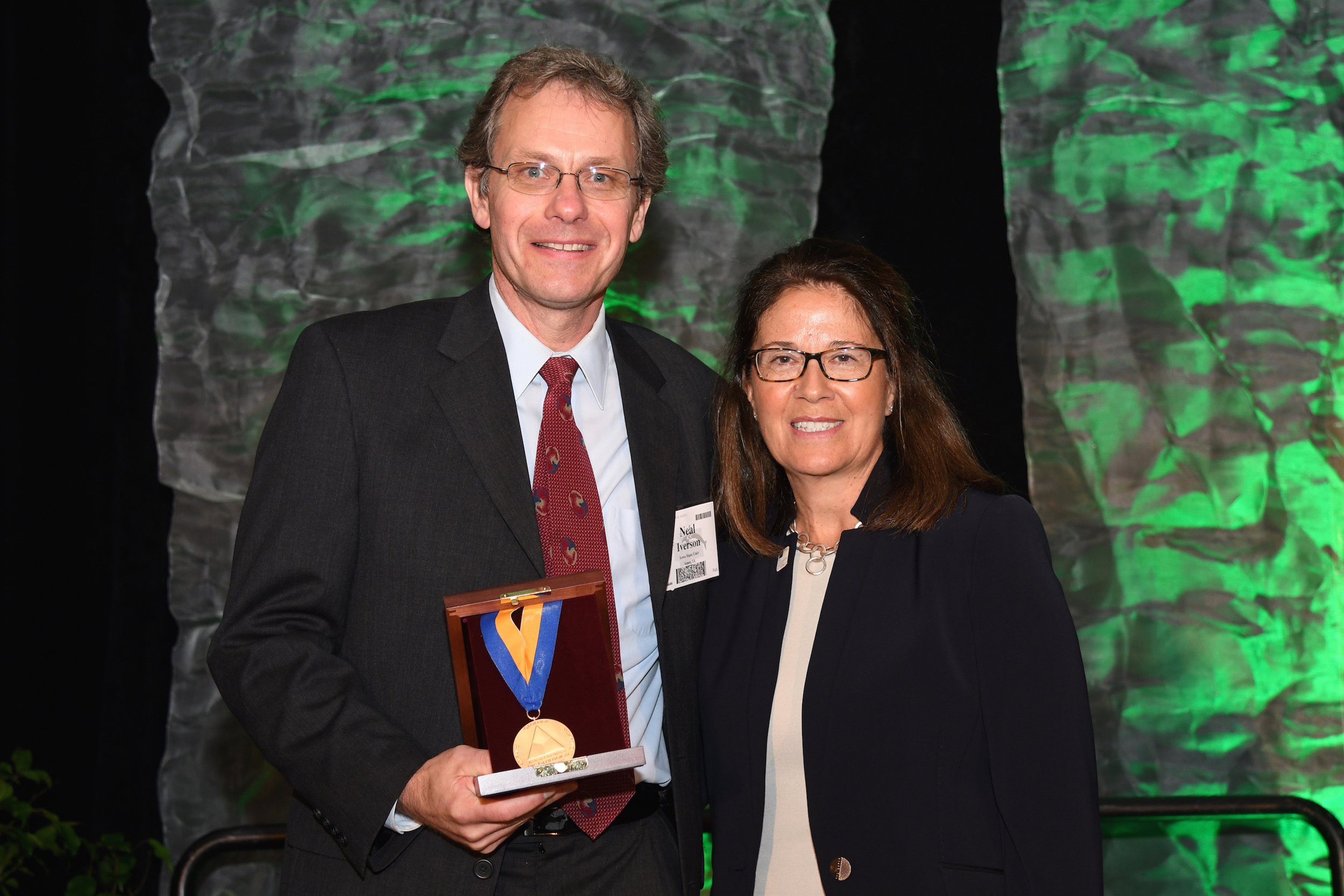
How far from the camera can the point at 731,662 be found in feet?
6.70

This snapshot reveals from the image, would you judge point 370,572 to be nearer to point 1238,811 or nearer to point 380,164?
point 1238,811

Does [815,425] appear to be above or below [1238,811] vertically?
above

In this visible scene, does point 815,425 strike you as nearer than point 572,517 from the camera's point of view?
No

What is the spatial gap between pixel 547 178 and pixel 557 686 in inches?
36.6

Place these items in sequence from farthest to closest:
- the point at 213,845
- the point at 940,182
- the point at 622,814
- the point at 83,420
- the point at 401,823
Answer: the point at 940,182
the point at 83,420
the point at 213,845
the point at 622,814
the point at 401,823

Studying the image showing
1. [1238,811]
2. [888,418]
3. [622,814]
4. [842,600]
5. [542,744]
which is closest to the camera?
[542,744]

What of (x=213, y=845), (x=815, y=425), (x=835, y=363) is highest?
(x=835, y=363)

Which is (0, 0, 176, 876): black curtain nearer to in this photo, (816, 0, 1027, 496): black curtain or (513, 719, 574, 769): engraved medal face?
(816, 0, 1027, 496): black curtain

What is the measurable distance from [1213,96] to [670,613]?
Answer: 10.5 ft

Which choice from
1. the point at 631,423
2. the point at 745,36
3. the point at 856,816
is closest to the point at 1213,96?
the point at 745,36

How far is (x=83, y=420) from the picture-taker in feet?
12.2

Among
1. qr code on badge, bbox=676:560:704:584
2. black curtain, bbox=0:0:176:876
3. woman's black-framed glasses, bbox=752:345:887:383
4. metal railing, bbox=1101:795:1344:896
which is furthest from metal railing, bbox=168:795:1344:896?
woman's black-framed glasses, bbox=752:345:887:383

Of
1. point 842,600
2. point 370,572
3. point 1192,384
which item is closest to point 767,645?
point 842,600

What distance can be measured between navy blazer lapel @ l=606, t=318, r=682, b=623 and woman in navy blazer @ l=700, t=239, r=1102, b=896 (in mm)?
181
